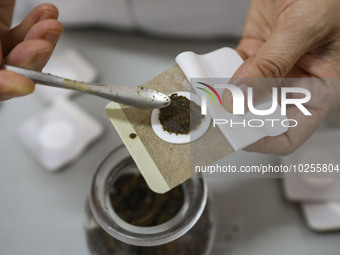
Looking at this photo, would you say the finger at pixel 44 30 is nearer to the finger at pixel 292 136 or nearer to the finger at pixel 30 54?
the finger at pixel 30 54

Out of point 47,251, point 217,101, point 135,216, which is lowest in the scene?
point 47,251

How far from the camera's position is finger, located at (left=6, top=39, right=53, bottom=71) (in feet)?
1.05

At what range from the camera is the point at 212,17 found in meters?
0.61

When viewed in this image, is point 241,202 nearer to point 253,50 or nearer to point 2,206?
point 253,50

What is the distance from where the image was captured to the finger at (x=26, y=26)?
382 millimetres

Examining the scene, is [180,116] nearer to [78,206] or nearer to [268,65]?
[268,65]

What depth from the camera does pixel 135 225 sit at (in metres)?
0.37

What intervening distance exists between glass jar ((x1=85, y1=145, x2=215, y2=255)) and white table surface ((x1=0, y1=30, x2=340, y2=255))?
0.25 ft

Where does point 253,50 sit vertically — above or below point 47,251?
above

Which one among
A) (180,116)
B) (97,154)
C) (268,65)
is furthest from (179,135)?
(97,154)

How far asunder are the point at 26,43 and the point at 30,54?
0.6 inches

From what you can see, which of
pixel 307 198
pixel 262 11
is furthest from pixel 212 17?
pixel 307 198

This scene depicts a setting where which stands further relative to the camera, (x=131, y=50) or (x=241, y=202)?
(x=131, y=50)

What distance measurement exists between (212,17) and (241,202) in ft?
1.07
